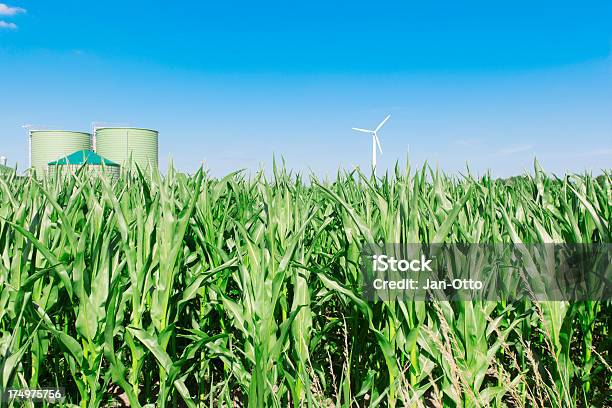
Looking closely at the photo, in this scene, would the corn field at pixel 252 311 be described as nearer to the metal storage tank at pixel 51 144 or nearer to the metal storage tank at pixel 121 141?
the metal storage tank at pixel 121 141

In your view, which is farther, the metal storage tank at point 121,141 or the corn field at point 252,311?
the metal storage tank at point 121,141

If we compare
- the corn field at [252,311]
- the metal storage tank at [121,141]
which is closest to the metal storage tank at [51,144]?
the metal storage tank at [121,141]

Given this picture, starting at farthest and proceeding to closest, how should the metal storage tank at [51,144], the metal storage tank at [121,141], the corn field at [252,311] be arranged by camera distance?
1. the metal storage tank at [121,141]
2. the metal storage tank at [51,144]
3. the corn field at [252,311]

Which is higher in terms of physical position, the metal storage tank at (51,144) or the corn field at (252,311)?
the metal storage tank at (51,144)

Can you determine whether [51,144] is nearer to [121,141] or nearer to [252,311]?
[121,141]

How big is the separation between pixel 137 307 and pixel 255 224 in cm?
94

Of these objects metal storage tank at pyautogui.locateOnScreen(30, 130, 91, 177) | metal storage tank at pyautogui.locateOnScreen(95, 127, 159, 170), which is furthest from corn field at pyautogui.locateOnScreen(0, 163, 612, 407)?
metal storage tank at pyautogui.locateOnScreen(30, 130, 91, 177)

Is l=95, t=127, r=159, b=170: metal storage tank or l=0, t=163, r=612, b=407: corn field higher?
l=95, t=127, r=159, b=170: metal storage tank

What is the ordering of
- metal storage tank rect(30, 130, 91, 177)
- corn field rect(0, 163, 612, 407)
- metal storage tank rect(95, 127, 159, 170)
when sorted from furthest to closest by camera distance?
metal storage tank rect(95, 127, 159, 170), metal storage tank rect(30, 130, 91, 177), corn field rect(0, 163, 612, 407)

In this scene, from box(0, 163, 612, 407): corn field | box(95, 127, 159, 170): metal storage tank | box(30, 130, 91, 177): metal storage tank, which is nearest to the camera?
box(0, 163, 612, 407): corn field

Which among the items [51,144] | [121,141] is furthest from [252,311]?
[51,144]

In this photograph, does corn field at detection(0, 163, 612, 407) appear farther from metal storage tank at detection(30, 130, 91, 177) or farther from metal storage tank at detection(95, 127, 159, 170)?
metal storage tank at detection(30, 130, 91, 177)

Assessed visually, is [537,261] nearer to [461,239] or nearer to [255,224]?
[461,239]

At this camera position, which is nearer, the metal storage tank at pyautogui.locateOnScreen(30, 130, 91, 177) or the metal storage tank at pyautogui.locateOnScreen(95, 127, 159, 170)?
the metal storage tank at pyautogui.locateOnScreen(30, 130, 91, 177)
